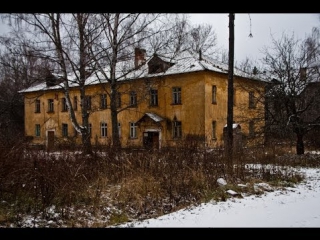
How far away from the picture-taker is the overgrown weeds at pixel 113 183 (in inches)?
262

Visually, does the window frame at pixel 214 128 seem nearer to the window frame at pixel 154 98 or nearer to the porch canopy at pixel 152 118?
the porch canopy at pixel 152 118

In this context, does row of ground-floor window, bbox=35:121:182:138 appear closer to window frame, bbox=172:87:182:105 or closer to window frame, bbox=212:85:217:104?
window frame, bbox=172:87:182:105

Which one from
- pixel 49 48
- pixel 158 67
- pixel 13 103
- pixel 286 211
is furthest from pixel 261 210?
pixel 13 103

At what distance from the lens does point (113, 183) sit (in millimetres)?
8961

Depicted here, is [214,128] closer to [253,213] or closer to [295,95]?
[295,95]

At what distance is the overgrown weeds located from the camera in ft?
21.8

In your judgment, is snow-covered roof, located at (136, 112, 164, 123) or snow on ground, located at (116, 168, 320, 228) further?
snow-covered roof, located at (136, 112, 164, 123)

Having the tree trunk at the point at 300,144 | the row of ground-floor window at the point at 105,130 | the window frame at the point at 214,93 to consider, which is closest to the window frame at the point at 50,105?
the row of ground-floor window at the point at 105,130

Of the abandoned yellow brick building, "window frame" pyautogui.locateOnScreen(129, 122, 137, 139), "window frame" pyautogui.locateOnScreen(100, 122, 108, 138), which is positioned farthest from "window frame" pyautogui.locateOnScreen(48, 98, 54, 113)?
"window frame" pyautogui.locateOnScreen(129, 122, 137, 139)

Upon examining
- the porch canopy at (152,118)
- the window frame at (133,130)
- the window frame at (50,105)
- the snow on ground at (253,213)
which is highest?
the window frame at (50,105)
